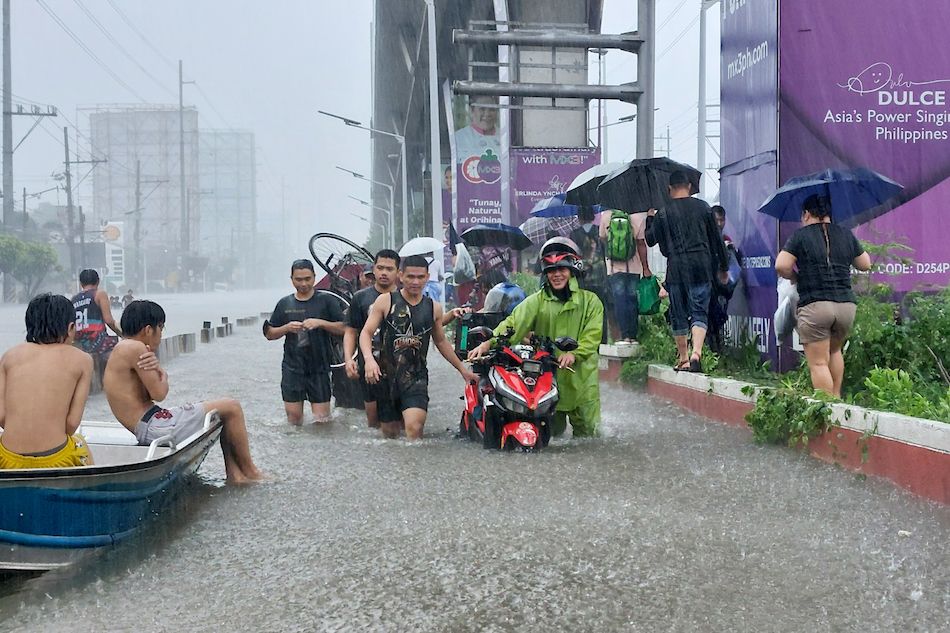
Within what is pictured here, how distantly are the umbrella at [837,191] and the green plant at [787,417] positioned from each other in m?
1.65

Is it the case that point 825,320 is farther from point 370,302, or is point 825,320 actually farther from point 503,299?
point 503,299

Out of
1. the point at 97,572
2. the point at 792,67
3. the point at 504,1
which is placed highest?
the point at 504,1

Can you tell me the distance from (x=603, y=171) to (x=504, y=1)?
12.3 meters

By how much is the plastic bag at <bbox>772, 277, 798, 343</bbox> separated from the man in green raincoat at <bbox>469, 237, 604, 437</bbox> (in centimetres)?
191

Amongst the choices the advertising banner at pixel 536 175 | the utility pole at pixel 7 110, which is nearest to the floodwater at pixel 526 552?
the advertising banner at pixel 536 175

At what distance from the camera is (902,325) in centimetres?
918

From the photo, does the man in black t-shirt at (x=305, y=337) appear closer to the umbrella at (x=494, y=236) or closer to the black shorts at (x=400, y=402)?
the black shorts at (x=400, y=402)

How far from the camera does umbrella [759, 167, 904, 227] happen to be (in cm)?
938

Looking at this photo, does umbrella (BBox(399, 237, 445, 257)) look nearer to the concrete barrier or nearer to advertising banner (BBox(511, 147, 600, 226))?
the concrete barrier

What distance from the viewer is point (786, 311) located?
10195mm

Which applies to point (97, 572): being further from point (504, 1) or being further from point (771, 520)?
point (504, 1)

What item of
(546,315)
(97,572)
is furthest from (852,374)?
(97,572)

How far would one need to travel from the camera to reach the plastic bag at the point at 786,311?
10.1 metres

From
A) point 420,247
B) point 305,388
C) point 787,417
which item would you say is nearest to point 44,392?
point 787,417
